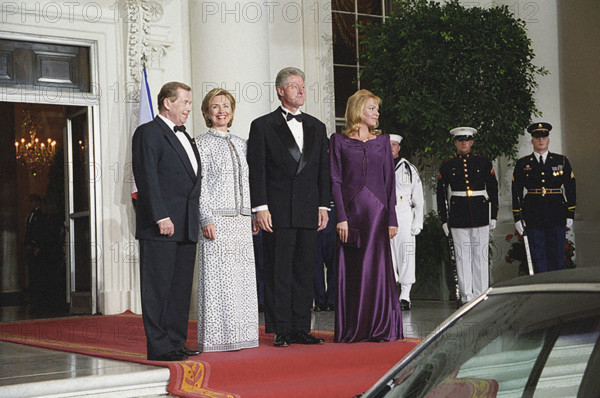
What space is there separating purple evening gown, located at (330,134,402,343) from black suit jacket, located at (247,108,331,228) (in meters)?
0.27

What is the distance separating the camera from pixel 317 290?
8.81 m

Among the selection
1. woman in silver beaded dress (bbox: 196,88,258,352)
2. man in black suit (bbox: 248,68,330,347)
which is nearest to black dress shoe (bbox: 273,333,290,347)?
man in black suit (bbox: 248,68,330,347)

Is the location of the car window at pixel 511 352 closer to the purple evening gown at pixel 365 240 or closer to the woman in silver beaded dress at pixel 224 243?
the woman in silver beaded dress at pixel 224 243

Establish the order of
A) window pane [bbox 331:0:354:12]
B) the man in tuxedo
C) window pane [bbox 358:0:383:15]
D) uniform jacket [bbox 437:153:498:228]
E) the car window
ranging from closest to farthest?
1. the car window
2. uniform jacket [bbox 437:153:498:228]
3. window pane [bbox 331:0:354:12]
4. window pane [bbox 358:0:383:15]
5. the man in tuxedo

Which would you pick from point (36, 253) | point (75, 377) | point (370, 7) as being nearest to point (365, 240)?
point (75, 377)

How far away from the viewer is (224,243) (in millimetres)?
4984

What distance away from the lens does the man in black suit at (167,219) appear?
15.1ft

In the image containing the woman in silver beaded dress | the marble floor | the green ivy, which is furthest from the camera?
the green ivy

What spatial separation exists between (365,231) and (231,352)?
127 centimetres

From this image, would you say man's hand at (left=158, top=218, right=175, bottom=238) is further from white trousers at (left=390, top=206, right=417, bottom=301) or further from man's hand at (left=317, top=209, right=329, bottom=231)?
white trousers at (left=390, top=206, right=417, bottom=301)

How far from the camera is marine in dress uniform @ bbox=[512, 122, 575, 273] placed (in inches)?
312

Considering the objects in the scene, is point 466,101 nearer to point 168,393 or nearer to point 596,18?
point 596,18

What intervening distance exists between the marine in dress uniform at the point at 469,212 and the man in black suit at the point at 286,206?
3.14 meters

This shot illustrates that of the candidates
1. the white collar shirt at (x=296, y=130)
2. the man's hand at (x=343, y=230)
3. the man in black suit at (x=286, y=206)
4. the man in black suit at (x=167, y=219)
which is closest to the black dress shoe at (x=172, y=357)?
the man in black suit at (x=167, y=219)
